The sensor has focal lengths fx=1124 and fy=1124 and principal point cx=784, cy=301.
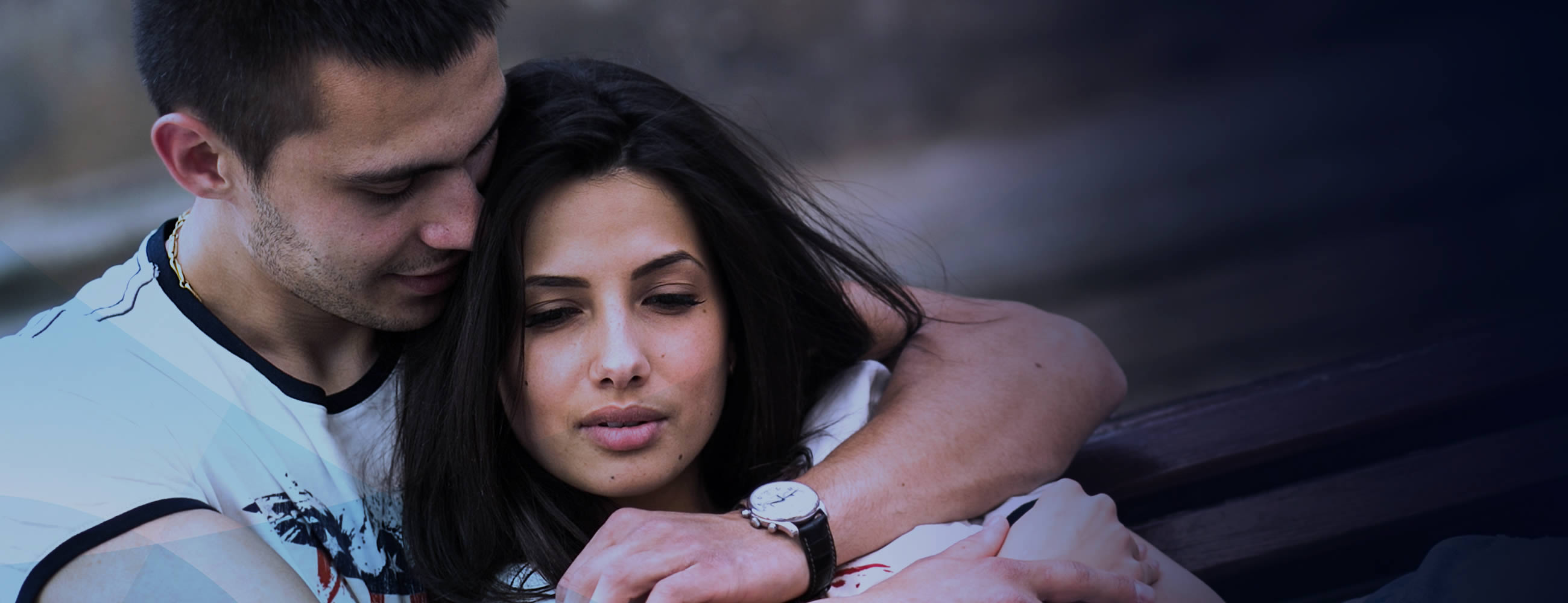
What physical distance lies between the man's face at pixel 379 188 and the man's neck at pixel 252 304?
30 millimetres

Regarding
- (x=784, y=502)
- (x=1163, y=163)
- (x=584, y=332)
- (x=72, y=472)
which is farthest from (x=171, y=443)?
(x=1163, y=163)

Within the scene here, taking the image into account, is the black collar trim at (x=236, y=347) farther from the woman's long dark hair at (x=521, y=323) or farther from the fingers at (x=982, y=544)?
the fingers at (x=982, y=544)

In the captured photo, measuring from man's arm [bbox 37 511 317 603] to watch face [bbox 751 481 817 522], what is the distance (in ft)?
1.80

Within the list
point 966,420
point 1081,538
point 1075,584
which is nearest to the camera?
point 1075,584

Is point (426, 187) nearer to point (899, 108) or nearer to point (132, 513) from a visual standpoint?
point (132, 513)

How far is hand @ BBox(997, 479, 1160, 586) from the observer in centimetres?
148

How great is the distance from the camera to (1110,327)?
2.66m

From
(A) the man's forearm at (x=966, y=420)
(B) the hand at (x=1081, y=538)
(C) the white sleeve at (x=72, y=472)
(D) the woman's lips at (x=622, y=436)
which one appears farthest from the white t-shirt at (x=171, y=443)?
(B) the hand at (x=1081, y=538)

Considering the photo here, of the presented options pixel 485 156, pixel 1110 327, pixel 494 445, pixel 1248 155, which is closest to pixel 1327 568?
pixel 1248 155

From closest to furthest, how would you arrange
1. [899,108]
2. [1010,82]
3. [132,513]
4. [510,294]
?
[132,513] < [510,294] < [1010,82] < [899,108]

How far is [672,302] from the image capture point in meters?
1.52

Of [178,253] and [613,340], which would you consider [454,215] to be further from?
[178,253]

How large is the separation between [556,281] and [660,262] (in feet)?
0.45

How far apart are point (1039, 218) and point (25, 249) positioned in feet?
7.13
